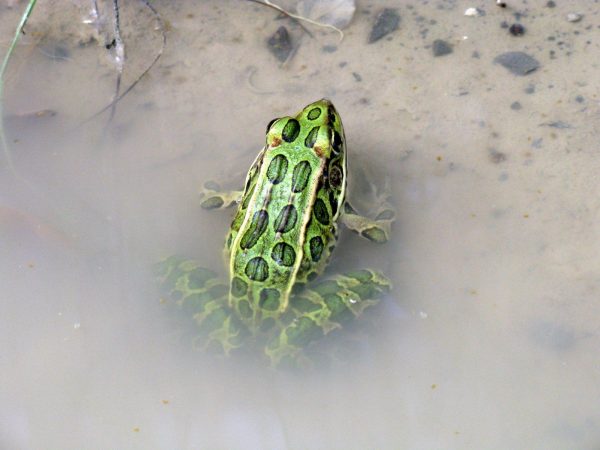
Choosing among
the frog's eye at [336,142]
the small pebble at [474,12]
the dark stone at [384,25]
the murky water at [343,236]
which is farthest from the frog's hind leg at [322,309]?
the small pebble at [474,12]

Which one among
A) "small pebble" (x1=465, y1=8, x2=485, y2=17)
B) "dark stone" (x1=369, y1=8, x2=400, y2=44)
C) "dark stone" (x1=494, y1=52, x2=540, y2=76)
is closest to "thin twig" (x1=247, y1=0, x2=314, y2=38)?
"dark stone" (x1=369, y1=8, x2=400, y2=44)

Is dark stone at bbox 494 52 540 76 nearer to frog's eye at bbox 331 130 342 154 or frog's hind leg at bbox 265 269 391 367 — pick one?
frog's eye at bbox 331 130 342 154

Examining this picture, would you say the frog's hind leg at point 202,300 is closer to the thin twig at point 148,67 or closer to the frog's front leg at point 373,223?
the frog's front leg at point 373,223

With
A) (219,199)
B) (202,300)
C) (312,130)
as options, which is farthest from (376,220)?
(202,300)

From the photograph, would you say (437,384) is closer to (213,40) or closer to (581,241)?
(581,241)

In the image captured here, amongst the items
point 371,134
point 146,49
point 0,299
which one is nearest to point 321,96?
point 371,134

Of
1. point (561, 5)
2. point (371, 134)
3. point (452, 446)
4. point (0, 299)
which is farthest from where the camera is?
point (561, 5)
